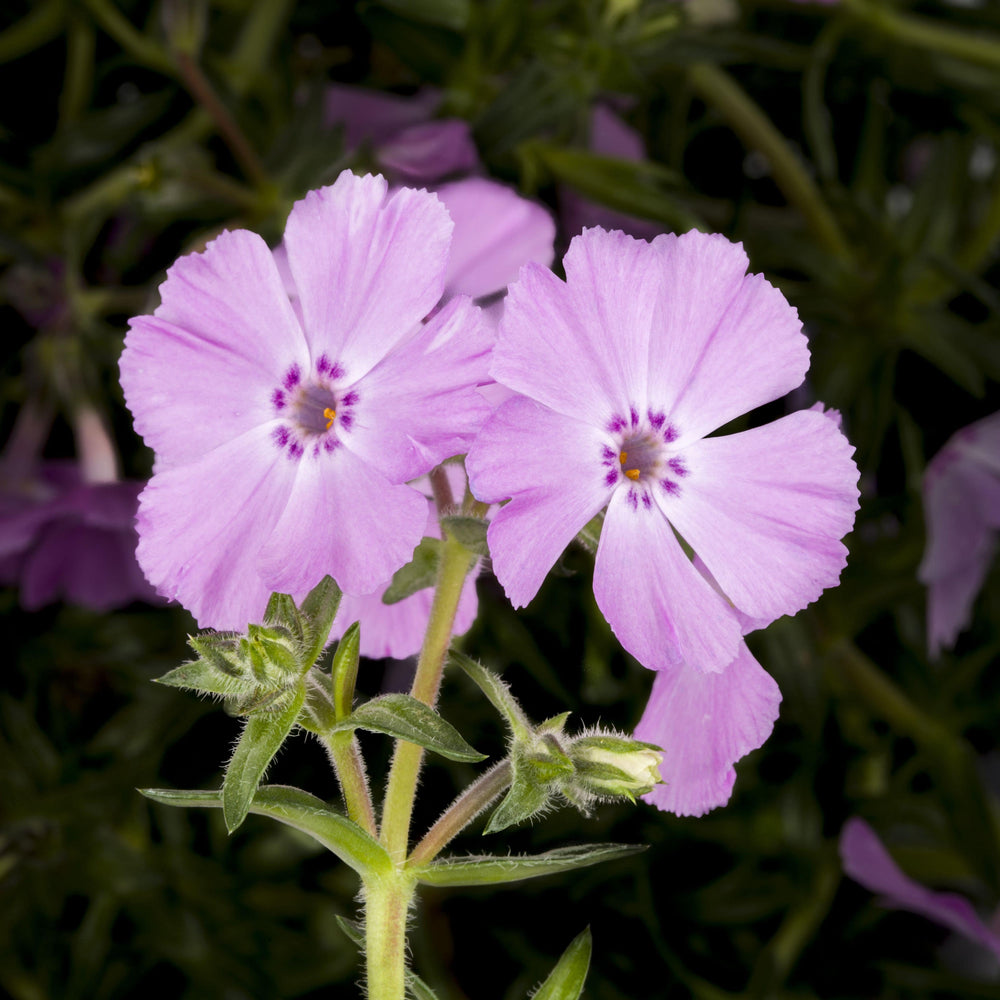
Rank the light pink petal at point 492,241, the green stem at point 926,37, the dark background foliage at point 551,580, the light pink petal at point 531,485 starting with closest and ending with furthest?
1. the light pink petal at point 531,485
2. the light pink petal at point 492,241
3. the dark background foliage at point 551,580
4. the green stem at point 926,37

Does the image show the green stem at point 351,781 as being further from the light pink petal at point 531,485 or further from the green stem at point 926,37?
the green stem at point 926,37

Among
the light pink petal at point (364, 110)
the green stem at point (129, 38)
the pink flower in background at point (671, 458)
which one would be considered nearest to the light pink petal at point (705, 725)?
the pink flower in background at point (671, 458)

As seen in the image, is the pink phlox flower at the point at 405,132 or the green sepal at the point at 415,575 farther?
the pink phlox flower at the point at 405,132

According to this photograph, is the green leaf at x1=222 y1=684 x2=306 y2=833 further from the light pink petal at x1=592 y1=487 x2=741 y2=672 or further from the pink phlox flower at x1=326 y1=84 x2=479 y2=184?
the pink phlox flower at x1=326 y1=84 x2=479 y2=184

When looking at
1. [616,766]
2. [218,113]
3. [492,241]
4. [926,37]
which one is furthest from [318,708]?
[926,37]

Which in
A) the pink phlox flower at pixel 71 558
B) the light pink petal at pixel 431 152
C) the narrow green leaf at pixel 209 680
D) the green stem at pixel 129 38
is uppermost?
the green stem at pixel 129 38

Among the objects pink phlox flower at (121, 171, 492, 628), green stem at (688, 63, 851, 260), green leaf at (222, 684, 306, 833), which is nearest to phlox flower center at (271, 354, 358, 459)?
pink phlox flower at (121, 171, 492, 628)

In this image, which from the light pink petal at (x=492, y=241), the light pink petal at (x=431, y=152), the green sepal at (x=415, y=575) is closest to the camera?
the green sepal at (x=415, y=575)

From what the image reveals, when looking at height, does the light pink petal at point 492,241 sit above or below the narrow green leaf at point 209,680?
above
